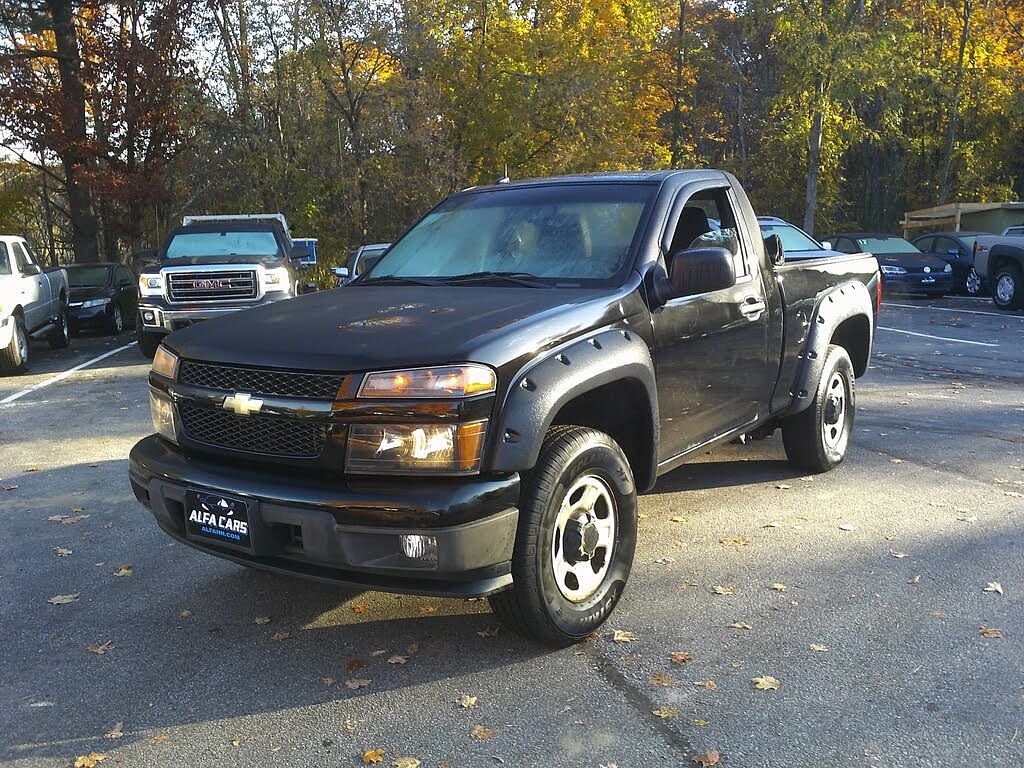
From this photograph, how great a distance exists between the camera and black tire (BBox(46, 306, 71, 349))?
15.1 metres

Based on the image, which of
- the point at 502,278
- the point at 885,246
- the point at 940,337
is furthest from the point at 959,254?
the point at 502,278

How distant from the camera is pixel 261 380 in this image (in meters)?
3.59

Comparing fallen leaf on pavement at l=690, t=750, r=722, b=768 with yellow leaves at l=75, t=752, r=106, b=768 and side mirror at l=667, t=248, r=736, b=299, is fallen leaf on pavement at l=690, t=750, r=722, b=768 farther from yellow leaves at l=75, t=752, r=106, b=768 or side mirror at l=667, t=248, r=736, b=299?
side mirror at l=667, t=248, r=736, b=299

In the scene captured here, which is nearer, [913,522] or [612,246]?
[612,246]

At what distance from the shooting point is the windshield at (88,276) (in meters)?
18.5

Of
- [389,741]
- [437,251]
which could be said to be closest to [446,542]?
[389,741]

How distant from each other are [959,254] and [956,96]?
16189mm

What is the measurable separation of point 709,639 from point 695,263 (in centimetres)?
160

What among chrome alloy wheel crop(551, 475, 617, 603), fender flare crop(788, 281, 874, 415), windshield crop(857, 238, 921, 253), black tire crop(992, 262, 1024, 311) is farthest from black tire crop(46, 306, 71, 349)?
black tire crop(992, 262, 1024, 311)

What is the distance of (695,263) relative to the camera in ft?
13.9

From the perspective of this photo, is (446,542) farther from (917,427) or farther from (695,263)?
(917,427)

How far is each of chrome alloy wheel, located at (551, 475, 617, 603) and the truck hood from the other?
0.65 m

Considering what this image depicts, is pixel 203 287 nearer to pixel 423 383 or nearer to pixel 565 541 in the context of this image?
Result: pixel 565 541

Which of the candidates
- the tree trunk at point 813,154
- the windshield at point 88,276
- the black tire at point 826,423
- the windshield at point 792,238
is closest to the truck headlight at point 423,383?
the black tire at point 826,423
